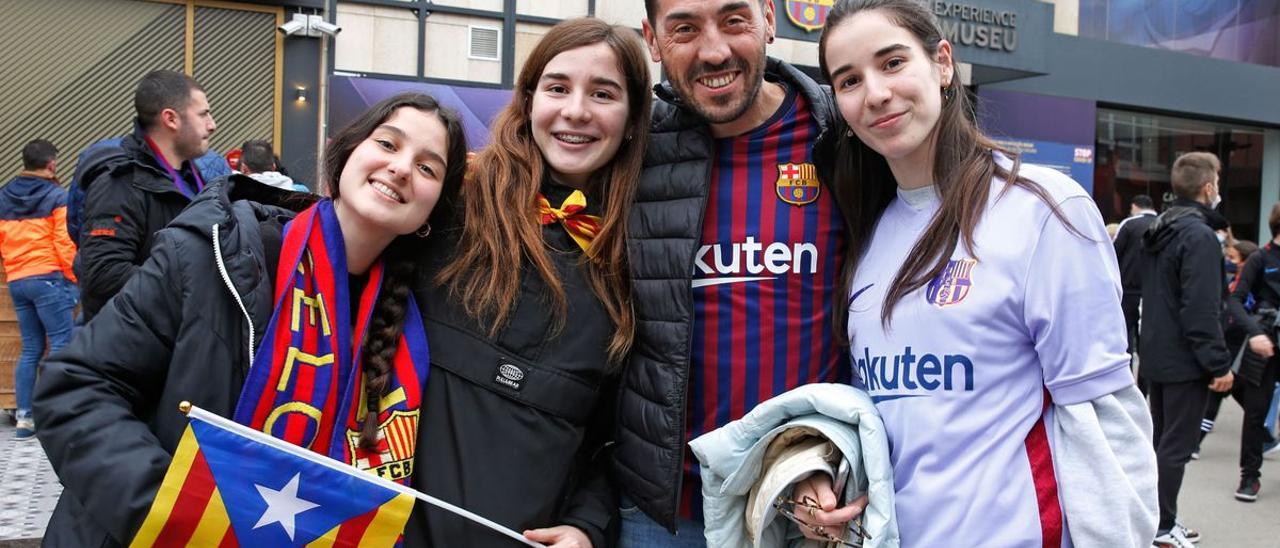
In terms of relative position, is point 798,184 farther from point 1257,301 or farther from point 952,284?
point 1257,301

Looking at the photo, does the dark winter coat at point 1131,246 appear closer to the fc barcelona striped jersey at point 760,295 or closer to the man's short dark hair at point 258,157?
the fc barcelona striped jersey at point 760,295

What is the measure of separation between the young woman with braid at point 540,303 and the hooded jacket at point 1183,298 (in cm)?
392

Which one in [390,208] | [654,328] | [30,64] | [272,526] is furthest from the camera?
[30,64]

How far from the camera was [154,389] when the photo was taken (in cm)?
176

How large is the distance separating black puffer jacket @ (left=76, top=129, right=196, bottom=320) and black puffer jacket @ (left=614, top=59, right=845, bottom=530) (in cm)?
255

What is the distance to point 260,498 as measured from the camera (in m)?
1.73

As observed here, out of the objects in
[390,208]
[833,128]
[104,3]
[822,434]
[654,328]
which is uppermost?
[104,3]

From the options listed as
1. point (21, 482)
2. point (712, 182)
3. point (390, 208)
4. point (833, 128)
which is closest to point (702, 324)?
point (712, 182)

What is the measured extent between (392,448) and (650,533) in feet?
2.34

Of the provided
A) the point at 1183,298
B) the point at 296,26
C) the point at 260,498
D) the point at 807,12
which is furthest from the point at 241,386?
the point at 807,12

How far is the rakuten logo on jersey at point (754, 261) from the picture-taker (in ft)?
7.27

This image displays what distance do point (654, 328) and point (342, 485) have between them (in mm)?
783

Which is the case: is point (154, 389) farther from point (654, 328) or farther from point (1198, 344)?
point (1198, 344)

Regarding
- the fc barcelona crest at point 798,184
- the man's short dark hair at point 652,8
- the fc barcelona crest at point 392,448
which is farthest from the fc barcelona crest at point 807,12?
the fc barcelona crest at point 392,448
